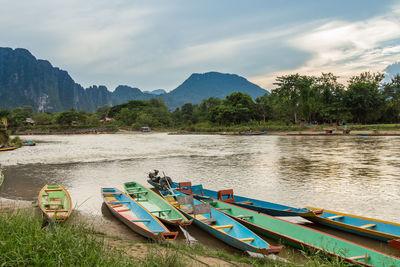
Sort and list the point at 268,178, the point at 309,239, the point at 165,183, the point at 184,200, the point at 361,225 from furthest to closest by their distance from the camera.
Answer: the point at 268,178 < the point at 165,183 < the point at 184,200 < the point at 361,225 < the point at 309,239

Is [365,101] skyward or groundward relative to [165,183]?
skyward

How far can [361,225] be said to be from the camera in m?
7.71

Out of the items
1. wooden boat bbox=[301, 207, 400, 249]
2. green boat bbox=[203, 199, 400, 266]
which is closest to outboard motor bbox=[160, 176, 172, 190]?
green boat bbox=[203, 199, 400, 266]

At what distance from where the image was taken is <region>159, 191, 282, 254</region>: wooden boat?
241 inches

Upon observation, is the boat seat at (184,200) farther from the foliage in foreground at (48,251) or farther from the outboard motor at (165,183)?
the foliage in foreground at (48,251)

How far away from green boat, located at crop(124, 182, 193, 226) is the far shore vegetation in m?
55.5

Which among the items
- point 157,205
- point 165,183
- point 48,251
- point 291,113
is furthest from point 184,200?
point 291,113

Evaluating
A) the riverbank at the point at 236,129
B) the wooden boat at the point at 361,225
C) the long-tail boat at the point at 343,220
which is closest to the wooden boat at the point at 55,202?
the long-tail boat at the point at 343,220

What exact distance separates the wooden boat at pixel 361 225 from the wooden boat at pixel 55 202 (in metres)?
7.16

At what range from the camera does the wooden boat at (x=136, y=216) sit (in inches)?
278

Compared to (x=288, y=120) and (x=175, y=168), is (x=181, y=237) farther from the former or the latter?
(x=288, y=120)

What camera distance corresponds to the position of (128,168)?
2080cm

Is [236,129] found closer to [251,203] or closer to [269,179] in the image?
[269,179]

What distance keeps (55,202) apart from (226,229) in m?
6.41
